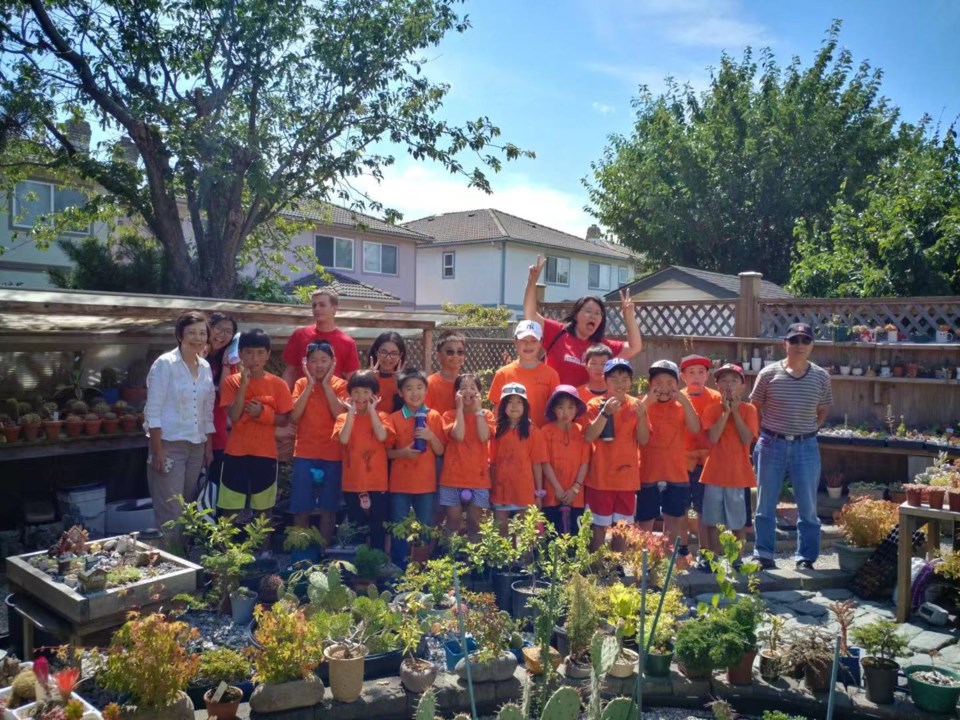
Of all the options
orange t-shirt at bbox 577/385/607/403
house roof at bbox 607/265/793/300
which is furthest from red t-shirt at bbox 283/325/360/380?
house roof at bbox 607/265/793/300

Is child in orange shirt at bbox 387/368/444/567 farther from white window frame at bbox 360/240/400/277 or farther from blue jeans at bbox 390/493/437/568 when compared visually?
white window frame at bbox 360/240/400/277

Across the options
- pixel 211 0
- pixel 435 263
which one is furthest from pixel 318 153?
pixel 435 263

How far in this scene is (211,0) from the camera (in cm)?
1020

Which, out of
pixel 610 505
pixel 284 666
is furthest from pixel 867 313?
pixel 284 666

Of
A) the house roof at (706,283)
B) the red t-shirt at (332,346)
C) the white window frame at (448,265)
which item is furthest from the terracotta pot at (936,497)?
the white window frame at (448,265)

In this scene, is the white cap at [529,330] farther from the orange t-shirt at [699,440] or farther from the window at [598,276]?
the window at [598,276]

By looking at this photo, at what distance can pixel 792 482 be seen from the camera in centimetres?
565

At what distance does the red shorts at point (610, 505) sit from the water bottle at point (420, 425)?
1267mm

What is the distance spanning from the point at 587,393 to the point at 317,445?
2.07m

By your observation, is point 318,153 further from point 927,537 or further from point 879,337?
point 927,537

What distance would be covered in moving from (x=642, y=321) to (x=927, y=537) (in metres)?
6.56

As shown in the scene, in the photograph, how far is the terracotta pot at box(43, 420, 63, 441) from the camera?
6250 mm

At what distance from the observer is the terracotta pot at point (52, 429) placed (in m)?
6.25

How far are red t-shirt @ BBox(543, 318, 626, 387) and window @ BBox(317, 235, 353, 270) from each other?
1918 centimetres
